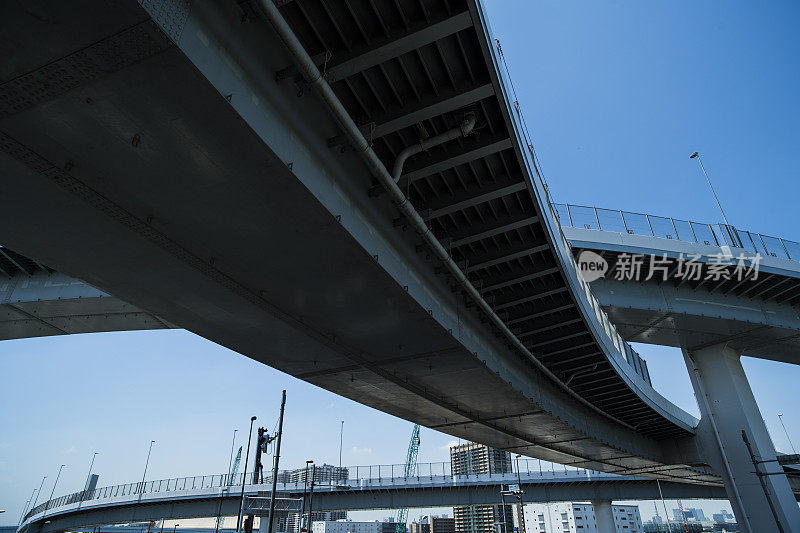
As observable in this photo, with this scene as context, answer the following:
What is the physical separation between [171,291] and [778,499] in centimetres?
3417

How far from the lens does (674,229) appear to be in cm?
2455

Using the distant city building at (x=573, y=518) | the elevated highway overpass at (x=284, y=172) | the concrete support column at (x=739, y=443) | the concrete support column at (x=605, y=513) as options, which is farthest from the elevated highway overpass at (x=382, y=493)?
the distant city building at (x=573, y=518)

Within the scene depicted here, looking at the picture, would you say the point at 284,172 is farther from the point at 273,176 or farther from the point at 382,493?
the point at 382,493

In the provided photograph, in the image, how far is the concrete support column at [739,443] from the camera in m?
26.5

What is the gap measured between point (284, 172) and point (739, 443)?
34718 millimetres

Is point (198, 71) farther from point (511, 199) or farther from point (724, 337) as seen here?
point (724, 337)

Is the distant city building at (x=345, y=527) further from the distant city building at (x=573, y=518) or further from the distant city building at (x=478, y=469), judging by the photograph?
the distant city building at (x=573, y=518)

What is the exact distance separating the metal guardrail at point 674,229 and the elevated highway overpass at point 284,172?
9.54m

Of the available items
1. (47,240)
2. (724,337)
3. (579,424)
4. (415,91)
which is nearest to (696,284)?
(724,337)

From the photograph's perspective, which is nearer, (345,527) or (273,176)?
(273,176)

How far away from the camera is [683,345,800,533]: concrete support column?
26484 millimetres

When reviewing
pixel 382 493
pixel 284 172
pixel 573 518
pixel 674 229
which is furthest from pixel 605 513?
pixel 573 518

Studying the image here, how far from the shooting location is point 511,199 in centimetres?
1087

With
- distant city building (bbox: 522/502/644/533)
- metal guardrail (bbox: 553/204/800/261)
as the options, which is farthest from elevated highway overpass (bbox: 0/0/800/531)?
distant city building (bbox: 522/502/644/533)
